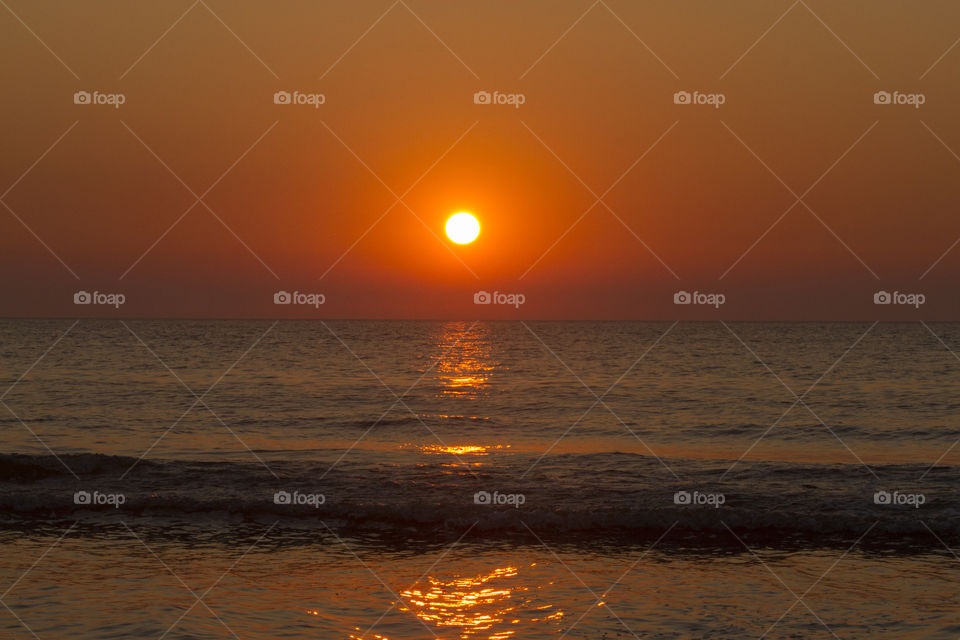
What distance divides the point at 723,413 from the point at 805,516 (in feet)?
56.2

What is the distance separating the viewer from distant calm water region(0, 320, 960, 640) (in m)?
9.83

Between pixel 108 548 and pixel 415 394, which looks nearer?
pixel 108 548

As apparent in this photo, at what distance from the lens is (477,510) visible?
16.1 m

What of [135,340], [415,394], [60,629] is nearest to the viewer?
[60,629]

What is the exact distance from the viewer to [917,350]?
65.8m

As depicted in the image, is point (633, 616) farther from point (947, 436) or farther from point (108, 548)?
point (947, 436)

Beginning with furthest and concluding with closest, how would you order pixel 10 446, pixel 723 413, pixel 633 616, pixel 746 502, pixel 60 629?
1. pixel 723 413
2. pixel 10 446
3. pixel 746 502
4. pixel 633 616
5. pixel 60 629

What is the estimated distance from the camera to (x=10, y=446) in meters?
24.2

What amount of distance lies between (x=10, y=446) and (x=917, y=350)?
62655mm

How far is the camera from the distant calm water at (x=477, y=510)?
9828 millimetres

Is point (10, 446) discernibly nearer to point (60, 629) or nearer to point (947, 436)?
point (60, 629)

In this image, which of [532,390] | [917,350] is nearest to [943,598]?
[532,390]

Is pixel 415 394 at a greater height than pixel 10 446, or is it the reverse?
pixel 415 394

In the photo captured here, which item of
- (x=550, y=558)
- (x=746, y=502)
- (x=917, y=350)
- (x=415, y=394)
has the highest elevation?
(x=917, y=350)
